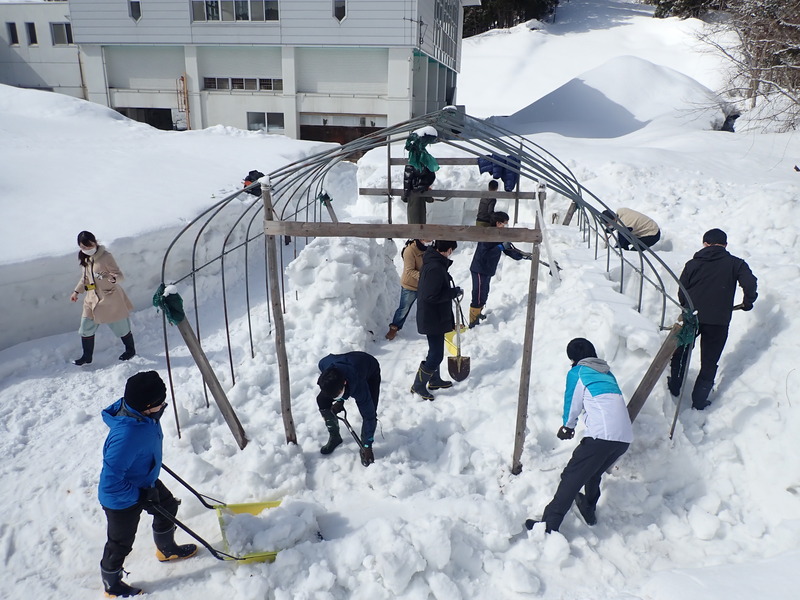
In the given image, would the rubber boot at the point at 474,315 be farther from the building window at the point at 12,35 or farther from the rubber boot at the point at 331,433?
the building window at the point at 12,35

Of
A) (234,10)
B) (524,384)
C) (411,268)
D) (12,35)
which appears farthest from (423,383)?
(12,35)

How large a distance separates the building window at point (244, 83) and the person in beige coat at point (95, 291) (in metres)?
16.8

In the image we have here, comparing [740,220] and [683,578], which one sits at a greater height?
[740,220]

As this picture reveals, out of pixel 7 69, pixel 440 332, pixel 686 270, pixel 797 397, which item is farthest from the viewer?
pixel 7 69

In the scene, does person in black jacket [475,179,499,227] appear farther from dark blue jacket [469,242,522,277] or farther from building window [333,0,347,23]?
building window [333,0,347,23]

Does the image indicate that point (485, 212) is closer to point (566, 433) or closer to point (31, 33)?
point (566, 433)

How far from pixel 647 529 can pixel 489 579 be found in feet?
4.09

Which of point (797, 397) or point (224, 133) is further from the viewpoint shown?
point (224, 133)

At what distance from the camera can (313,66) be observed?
2014cm

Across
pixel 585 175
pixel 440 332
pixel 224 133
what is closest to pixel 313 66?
pixel 224 133

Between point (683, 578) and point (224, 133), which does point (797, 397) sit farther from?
point (224, 133)

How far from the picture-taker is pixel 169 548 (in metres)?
3.46

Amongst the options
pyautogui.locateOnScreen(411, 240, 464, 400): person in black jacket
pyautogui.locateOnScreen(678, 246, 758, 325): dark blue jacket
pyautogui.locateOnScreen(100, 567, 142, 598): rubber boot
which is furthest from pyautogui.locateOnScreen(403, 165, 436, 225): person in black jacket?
pyautogui.locateOnScreen(100, 567, 142, 598): rubber boot

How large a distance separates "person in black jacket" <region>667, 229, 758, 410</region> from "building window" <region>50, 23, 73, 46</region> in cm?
2625
